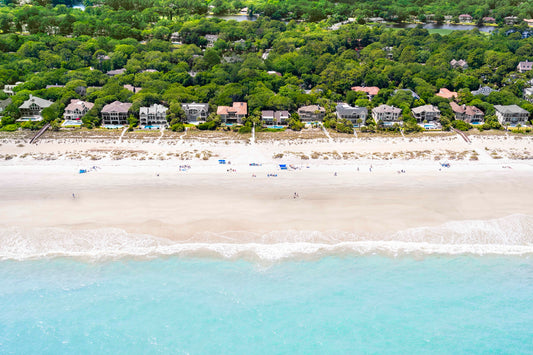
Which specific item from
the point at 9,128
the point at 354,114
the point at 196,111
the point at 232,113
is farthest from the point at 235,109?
the point at 9,128

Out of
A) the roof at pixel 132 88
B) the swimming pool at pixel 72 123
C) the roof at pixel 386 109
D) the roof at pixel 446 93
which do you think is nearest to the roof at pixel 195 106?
the roof at pixel 132 88

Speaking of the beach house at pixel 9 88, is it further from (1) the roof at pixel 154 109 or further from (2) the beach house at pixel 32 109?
(1) the roof at pixel 154 109

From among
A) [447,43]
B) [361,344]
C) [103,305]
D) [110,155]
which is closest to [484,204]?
[361,344]

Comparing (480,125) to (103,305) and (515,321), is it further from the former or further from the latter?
(103,305)

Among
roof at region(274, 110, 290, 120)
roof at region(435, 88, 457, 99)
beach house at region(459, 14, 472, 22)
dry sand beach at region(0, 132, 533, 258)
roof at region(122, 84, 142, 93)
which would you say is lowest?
dry sand beach at region(0, 132, 533, 258)

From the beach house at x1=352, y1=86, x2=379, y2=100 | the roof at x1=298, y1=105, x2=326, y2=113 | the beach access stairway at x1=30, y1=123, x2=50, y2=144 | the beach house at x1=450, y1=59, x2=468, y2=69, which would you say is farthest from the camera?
the beach house at x1=450, y1=59, x2=468, y2=69

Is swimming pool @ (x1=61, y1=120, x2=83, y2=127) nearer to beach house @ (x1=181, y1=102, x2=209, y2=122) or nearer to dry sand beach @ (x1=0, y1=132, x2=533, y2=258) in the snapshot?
dry sand beach @ (x1=0, y1=132, x2=533, y2=258)

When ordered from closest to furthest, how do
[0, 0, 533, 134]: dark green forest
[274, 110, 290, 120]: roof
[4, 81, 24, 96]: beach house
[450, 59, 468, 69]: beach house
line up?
[274, 110, 290, 120]: roof → [0, 0, 533, 134]: dark green forest → [4, 81, 24, 96]: beach house → [450, 59, 468, 69]: beach house

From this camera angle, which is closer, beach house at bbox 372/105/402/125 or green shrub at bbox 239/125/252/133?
green shrub at bbox 239/125/252/133

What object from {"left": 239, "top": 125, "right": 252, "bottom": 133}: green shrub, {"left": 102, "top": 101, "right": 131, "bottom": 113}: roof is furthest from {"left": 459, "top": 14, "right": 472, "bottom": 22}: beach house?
{"left": 102, "top": 101, "right": 131, "bottom": 113}: roof
